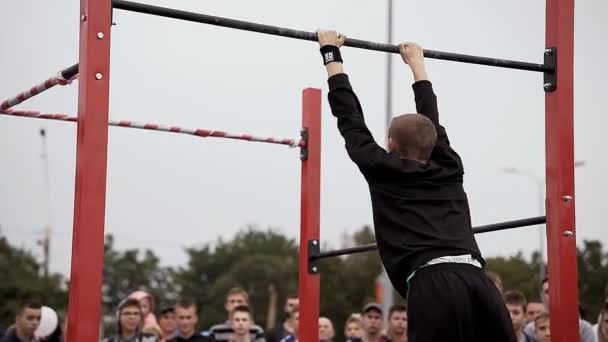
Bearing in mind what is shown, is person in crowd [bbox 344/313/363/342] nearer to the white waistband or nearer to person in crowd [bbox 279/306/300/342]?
person in crowd [bbox 279/306/300/342]

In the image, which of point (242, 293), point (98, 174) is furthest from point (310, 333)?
point (242, 293)

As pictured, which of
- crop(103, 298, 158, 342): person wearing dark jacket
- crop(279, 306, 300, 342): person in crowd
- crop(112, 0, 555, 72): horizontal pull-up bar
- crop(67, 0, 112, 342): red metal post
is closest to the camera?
crop(67, 0, 112, 342): red metal post

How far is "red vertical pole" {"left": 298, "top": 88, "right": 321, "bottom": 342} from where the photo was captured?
538 cm

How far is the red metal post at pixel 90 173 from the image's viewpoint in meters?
3.55

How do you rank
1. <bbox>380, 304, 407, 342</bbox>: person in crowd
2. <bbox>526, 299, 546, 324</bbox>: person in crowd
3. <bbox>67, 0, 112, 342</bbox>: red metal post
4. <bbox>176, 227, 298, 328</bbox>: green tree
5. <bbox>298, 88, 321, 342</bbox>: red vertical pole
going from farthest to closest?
<bbox>176, 227, 298, 328</bbox>: green tree → <bbox>526, 299, 546, 324</bbox>: person in crowd → <bbox>380, 304, 407, 342</bbox>: person in crowd → <bbox>298, 88, 321, 342</bbox>: red vertical pole → <bbox>67, 0, 112, 342</bbox>: red metal post

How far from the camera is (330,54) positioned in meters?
4.25

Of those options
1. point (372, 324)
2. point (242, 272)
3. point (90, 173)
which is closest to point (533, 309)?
point (372, 324)

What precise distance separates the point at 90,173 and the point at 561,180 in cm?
215

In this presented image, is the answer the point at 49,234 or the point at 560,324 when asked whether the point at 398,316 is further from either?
the point at 49,234

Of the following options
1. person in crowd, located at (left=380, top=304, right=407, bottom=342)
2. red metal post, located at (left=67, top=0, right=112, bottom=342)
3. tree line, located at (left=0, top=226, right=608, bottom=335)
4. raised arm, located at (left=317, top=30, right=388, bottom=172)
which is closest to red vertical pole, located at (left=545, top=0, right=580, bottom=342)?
raised arm, located at (left=317, top=30, right=388, bottom=172)

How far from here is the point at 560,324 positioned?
4.36 m

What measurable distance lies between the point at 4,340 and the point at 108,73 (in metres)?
4.69

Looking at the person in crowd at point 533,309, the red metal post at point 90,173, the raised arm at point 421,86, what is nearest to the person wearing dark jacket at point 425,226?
the raised arm at point 421,86

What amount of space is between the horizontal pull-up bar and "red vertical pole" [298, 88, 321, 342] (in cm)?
119
